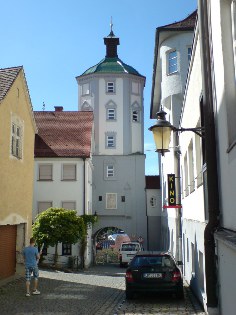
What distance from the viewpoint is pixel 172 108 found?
2502 cm

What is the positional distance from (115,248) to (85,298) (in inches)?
1324

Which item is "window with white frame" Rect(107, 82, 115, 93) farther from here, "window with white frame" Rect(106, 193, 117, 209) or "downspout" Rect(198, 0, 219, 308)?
"downspout" Rect(198, 0, 219, 308)

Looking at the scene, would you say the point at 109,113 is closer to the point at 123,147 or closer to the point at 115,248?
the point at 123,147

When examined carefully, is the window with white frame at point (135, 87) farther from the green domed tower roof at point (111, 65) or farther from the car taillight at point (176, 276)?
the car taillight at point (176, 276)

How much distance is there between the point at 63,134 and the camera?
37906 millimetres

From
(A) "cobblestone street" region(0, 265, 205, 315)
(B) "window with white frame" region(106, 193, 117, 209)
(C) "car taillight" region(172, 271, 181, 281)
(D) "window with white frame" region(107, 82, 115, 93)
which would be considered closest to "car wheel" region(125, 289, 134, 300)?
(A) "cobblestone street" region(0, 265, 205, 315)

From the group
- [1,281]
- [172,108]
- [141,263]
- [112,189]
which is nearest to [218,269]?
[141,263]

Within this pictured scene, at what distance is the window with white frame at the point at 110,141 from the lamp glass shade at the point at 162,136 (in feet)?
119

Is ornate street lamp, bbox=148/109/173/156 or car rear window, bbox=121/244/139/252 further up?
Answer: ornate street lamp, bbox=148/109/173/156

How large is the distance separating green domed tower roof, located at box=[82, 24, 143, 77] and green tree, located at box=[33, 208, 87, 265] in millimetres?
22582

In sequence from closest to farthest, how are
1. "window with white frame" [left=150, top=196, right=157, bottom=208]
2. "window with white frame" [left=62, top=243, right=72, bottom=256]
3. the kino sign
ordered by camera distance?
1. the kino sign
2. "window with white frame" [left=62, top=243, right=72, bottom=256]
3. "window with white frame" [left=150, top=196, right=157, bottom=208]

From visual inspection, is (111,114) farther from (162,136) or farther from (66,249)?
(162,136)

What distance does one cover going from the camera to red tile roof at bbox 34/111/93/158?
3475cm

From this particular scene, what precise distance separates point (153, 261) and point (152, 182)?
31.7 m
